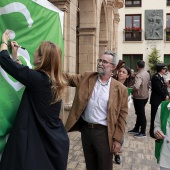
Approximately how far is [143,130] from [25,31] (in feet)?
16.4

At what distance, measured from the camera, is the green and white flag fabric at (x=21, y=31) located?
220 centimetres

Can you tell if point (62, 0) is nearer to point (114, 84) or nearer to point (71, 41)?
point (71, 41)

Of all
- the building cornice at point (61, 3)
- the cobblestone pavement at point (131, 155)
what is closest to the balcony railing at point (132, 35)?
the cobblestone pavement at point (131, 155)

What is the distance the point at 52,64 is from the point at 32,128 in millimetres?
532

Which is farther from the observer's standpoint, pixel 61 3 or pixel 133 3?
pixel 133 3

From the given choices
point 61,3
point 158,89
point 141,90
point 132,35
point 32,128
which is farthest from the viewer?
point 132,35

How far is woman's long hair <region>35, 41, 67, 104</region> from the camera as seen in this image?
2094mm

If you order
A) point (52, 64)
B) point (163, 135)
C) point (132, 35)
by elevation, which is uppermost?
point (132, 35)

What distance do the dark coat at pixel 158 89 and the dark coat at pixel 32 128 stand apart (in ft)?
15.8

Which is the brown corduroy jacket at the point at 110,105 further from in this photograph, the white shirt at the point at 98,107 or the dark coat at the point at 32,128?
the dark coat at the point at 32,128

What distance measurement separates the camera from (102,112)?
9.57 feet

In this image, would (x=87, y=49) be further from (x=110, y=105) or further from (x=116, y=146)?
(x=116, y=146)

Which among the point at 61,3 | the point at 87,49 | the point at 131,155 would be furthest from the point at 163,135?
the point at 87,49

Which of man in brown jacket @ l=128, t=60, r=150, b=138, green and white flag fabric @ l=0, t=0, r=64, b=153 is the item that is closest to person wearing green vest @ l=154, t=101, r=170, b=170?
green and white flag fabric @ l=0, t=0, r=64, b=153
